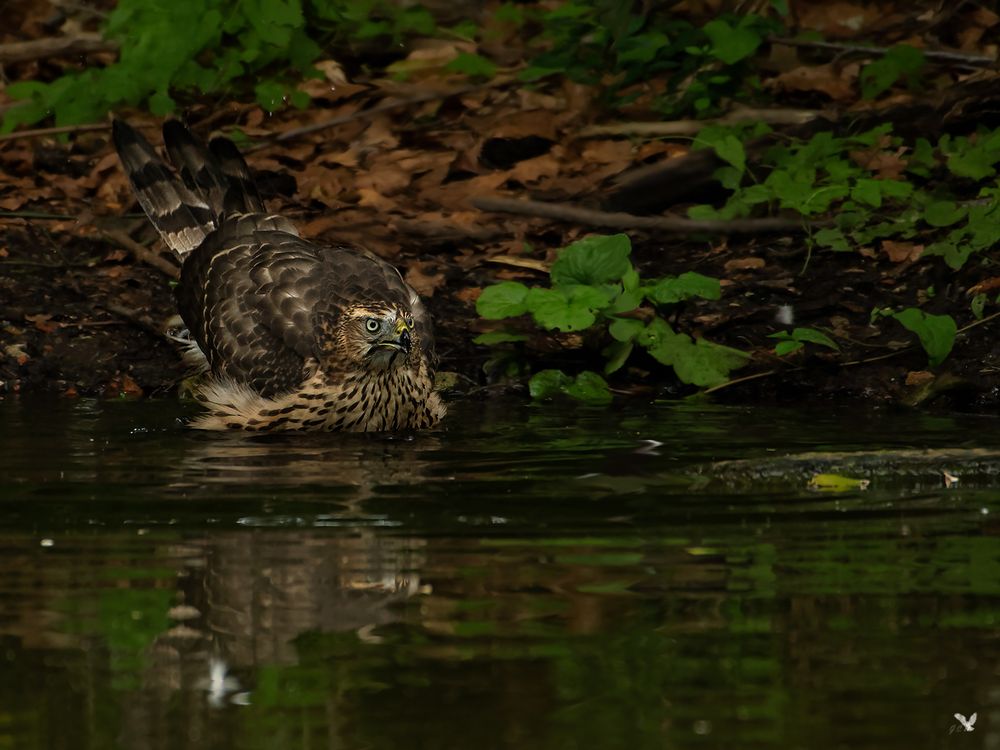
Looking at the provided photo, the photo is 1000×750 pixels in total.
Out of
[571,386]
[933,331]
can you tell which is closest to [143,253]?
[571,386]

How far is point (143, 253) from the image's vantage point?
11.2 m

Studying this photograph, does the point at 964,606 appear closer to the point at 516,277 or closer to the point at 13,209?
the point at 516,277

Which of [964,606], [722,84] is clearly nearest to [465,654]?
[964,606]

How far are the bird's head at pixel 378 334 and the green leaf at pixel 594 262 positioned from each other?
1.48 meters

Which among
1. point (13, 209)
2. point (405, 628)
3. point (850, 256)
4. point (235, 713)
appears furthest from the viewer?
point (13, 209)

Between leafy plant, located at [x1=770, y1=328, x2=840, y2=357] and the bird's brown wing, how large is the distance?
1743 mm

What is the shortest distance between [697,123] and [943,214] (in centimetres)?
223

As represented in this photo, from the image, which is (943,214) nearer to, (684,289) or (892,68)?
(684,289)

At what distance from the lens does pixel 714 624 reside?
4.47m

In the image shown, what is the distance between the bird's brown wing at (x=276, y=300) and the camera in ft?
27.8

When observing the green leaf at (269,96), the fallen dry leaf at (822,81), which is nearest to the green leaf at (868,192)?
the fallen dry leaf at (822,81)

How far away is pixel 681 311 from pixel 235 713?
6.28m

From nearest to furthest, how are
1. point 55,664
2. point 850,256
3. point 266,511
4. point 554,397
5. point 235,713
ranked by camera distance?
point 235,713, point 55,664, point 266,511, point 554,397, point 850,256

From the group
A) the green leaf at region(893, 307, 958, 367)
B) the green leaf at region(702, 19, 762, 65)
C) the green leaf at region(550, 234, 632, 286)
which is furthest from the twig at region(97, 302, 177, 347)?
the green leaf at region(702, 19, 762, 65)
